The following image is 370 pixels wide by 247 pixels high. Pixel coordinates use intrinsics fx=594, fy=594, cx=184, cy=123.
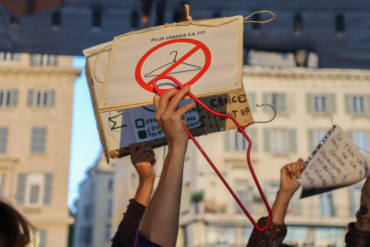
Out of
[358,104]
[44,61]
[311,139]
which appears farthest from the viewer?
[44,61]

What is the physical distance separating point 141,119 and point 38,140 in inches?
966

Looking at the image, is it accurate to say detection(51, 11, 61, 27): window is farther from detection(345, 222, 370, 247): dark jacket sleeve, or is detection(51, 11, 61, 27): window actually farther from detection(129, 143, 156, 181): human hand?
detection(345, 222, 370, 247): dark jacket sleeve

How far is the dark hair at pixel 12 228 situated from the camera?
1316 millimetres

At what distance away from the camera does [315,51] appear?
5.62 metres

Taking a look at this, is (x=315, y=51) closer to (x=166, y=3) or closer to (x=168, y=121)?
(x=166, y=3)

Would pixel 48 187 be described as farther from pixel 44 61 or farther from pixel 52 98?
pixel 44 61

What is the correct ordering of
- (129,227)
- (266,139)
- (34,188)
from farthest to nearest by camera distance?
(266,139) → (34,188) → (129,227)

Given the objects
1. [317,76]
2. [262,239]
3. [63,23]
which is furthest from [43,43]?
[317,76]

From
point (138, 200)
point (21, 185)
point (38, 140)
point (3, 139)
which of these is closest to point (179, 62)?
point (138, 200)

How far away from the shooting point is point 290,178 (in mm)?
2596

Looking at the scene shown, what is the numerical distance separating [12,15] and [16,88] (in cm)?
2300

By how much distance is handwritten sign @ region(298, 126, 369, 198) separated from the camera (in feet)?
9.62

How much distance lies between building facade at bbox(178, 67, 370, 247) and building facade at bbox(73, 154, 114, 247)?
693 inches

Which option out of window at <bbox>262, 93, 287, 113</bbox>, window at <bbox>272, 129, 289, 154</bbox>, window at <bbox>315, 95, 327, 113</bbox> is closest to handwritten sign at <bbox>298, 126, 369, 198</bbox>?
window at <bbox>272, 129, 289, 154</bbox>
